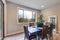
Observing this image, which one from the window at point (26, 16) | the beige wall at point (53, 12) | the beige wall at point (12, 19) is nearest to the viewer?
the beige wall at point (12, 19)

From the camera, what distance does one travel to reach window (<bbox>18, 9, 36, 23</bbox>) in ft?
25.1

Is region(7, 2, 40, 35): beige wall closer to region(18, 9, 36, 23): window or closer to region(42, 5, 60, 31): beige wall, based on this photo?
region(18, 9, 36, 23): window

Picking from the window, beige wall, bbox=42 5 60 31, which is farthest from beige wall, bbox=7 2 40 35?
beige wall, bbox=42 5 60 31

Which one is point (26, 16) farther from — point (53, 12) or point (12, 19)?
point (53, 12)

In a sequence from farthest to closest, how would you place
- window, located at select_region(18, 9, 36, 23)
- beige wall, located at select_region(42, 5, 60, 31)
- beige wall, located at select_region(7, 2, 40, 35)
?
beige wall, located at select_region(42, 5, 60, 31), window, located at select_region(18, 9, 36, 23), beige wall, located at select_region(7, 2, 40, 35)

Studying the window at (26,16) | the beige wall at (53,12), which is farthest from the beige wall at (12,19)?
the beige wall at (53,12)

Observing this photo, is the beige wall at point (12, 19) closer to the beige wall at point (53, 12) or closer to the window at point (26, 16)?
the window at point (26, 16)

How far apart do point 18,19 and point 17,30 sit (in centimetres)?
96

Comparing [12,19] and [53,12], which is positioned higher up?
[53,12]

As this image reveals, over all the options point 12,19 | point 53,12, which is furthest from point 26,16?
point 53,12

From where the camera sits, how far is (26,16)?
831 centimetres

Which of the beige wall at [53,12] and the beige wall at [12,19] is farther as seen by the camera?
the beige wall at [53,12]

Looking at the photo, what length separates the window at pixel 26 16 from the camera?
7.65 metres

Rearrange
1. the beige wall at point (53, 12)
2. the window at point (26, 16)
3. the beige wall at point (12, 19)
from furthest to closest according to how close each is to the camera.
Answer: the beige wall at point (53, 12) → the window at point (26, 16) → the beige wall at point (12, 19)
